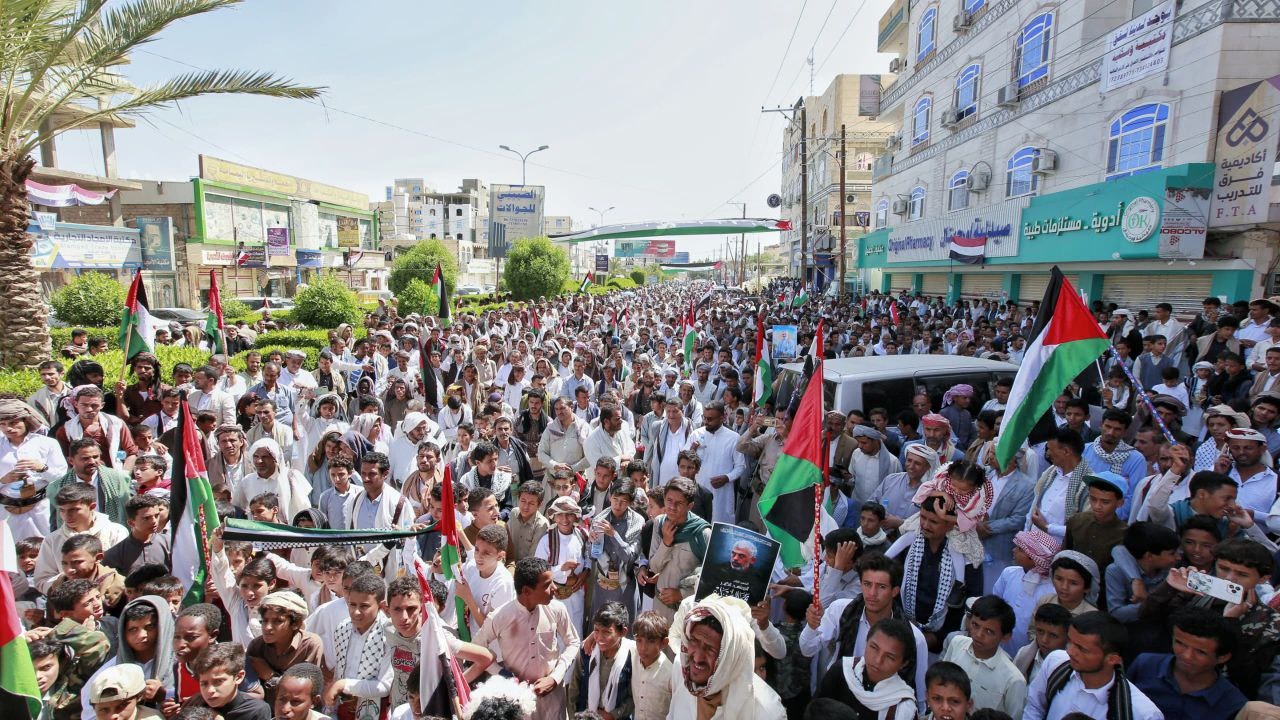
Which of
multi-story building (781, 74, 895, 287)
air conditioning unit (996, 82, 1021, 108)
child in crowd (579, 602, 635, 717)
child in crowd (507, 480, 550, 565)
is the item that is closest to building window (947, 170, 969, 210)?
air conditioning unit (996, 82, 1021, 108)

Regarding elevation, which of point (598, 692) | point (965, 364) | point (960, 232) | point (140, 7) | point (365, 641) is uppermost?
point (140, 7)

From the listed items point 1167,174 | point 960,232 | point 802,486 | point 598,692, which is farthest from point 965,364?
point 960,232

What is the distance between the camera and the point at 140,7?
290 inches

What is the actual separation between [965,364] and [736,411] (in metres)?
2.48

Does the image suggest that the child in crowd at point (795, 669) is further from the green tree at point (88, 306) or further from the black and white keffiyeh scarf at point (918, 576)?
the green tree at point (88, 306)

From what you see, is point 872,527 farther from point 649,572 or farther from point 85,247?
point 85,247

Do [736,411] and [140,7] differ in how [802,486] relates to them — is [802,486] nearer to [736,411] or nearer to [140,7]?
[736,411]

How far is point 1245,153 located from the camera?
10.8 meters

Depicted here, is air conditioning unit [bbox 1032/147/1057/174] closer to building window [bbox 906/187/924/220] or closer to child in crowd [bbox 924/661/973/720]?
building window [bbox 906/187/924/220]

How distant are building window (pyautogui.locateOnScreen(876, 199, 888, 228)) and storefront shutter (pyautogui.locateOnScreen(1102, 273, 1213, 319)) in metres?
15.1

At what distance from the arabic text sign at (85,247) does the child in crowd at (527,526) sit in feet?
83.2

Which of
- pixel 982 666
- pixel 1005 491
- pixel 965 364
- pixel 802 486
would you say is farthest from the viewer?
pixel 965 364

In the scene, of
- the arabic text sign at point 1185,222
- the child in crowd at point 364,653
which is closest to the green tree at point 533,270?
the arabic text sign at point 1185,222

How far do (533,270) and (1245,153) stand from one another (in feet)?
77.8
